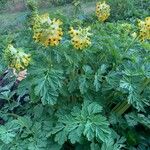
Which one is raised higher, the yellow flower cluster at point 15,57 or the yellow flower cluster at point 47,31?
the yellow flower cluster at point 47,31

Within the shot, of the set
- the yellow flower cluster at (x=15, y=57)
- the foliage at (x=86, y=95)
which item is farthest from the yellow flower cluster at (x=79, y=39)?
the yellow flower cluster at (x=15, y=57)

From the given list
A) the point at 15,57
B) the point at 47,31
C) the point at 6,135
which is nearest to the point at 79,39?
the point at 47,31

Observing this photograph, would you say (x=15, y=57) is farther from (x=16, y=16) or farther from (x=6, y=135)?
(x=16, y=16)

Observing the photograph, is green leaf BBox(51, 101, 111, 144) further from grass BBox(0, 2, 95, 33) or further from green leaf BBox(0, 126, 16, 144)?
grass BBox(0, 2, 95, 33)

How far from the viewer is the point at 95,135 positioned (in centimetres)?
255

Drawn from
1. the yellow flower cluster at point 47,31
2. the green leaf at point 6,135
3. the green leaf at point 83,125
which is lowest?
the green leaf at point 6,135

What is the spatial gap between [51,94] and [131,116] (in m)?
0.58

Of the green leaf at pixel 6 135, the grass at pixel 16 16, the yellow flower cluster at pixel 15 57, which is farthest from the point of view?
the grass at pixel 16 16

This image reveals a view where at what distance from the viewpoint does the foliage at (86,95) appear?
102 inches

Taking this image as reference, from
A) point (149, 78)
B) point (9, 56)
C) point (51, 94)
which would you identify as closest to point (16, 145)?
point (51, 94)

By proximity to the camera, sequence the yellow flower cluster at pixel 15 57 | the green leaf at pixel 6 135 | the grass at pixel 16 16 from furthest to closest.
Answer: the grass at pixel 16 16 → the green leaf at pixel 6 135 → the yellow flower cluster at pixel 15 57

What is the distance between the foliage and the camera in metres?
2.58

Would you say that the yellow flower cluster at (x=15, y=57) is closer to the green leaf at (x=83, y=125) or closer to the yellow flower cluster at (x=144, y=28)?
the green leaf at (x=83, y=125)

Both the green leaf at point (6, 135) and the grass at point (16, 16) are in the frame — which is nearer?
the green leaf at point (6, 135)
